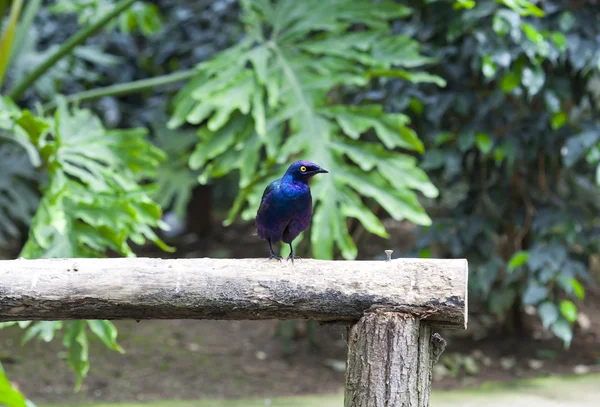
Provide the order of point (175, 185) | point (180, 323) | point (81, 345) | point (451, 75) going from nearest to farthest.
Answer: point (81, 345) < point (451, 75) < point (175, 185) < point (180, 323)

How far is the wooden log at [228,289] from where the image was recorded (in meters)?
2.15

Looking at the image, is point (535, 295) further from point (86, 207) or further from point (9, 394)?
point (9, 394)

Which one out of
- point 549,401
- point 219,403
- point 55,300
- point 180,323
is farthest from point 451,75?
point 55,300

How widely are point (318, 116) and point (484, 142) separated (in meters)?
0.90

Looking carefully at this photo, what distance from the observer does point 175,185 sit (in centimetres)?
491

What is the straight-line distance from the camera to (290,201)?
2.62m

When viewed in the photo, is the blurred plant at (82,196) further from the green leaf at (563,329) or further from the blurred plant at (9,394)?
the green leaf at (563,329)

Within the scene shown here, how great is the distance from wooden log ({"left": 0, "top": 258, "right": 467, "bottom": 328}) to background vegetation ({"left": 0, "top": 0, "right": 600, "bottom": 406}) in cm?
112

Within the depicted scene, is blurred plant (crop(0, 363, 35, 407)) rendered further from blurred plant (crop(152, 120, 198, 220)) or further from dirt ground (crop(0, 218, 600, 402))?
blurred plant (crop(152, 120, 198, 220))

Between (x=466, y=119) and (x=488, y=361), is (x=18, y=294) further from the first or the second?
(x=488, y=361)

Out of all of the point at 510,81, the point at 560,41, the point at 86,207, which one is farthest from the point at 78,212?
the point at 560,41

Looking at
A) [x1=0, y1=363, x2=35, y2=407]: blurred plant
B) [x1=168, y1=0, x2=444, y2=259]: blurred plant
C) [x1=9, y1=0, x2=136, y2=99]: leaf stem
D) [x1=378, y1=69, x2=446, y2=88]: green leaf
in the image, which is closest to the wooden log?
[x1=0, y1=363, x2=35, y2=407]: blurred plant

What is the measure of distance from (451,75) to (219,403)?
7.22 ft

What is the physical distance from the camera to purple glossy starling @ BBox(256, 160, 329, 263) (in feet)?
8.60
